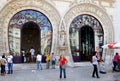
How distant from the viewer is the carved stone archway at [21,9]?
80.6ft

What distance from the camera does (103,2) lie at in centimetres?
2867

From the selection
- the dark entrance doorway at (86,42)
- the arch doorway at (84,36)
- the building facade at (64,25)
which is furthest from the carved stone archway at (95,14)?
the dark entrance doorway at (86,42)

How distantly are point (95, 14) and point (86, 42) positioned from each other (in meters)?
3.05

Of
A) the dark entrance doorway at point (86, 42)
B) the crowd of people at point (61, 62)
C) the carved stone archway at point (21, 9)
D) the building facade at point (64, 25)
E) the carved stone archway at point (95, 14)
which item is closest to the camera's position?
the crowd of people at point (61, 62)

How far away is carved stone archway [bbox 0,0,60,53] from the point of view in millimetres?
24561

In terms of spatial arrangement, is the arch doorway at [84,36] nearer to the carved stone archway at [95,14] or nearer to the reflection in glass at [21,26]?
the carved stone archway at [95,14]

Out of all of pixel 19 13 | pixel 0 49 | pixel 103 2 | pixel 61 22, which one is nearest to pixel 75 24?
pixel 61 22

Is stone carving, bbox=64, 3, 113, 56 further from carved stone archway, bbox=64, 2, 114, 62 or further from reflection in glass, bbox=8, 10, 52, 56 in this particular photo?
reflection in glass, bbox=8, 10, 52, 56

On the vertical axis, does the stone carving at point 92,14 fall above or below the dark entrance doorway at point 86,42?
above

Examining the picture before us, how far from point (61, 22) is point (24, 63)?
5.13 metres

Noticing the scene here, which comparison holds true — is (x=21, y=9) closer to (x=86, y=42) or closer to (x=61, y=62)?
(x=86, y=42)

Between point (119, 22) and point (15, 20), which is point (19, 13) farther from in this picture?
point (119, 22)

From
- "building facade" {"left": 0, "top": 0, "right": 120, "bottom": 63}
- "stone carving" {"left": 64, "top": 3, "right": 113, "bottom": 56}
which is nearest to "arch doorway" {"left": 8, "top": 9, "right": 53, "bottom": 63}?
"building facade" {"left": 0, "top": 0, "right": 120, "bottom": 63}

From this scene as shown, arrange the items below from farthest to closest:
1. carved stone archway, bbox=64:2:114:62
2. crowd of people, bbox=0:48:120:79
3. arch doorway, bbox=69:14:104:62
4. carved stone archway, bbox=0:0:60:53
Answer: arch doorway, bbox=69:14:104:62, carved stone archway, bbox=64:2:114:62, carved stone archway, bbox=0:0:60:53, crowd of people, bbox=0:48:120:79
